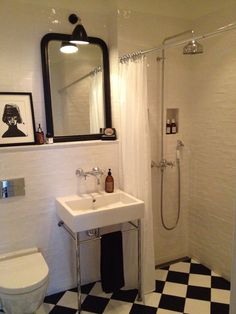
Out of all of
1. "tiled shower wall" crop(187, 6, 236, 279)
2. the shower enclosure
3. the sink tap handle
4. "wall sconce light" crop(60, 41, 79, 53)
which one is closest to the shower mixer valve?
the shower enclosure

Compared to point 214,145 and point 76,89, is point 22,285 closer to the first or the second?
point 76,89

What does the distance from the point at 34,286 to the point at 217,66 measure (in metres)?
2.36

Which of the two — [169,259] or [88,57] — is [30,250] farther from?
[88,57]

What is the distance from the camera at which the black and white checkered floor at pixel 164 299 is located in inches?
91.6

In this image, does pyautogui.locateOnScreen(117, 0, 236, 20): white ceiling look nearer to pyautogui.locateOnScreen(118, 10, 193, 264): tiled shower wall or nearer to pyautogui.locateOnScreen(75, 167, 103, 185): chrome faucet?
pyautogui.locateOnScreen(118, 10, 193, 264): tiled shower wall

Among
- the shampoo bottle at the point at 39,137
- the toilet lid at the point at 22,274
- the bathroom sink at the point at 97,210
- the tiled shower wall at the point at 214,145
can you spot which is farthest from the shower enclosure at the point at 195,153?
the toilet lid at the point at 22,274

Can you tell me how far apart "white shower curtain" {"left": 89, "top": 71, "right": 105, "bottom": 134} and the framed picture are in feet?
1.88

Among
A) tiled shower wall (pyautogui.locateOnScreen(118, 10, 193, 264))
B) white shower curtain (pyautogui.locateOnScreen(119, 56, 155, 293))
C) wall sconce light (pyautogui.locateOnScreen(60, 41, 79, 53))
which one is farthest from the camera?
tiled shower wall (pyautogui.locateOnScreen(118, 10, 193, 264))

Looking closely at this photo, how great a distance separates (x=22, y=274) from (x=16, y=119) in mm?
1196

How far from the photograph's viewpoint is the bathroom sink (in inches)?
82.4

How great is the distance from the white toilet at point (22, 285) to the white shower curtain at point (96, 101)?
1.29 metres

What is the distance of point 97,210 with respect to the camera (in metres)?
2.16

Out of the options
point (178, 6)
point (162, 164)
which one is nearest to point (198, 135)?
point (162, 164)

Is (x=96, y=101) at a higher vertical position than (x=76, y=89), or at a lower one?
lower
